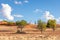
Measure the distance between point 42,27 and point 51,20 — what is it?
1900 centimetres

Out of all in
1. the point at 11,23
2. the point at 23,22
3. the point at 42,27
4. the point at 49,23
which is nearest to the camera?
the point at 42,27

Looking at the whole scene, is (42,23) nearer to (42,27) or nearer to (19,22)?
(42,27)

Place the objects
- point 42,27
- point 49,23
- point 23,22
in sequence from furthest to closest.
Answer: point 49,23
point 23,22
point 42,27

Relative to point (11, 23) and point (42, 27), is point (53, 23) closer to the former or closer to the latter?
point (42, 27)

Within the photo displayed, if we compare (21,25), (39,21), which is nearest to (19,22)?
(21,25)

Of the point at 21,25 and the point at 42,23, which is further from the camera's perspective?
the point at 21,25

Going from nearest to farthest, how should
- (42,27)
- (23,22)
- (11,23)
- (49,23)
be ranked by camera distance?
(42,27) < (23,22) < (49,23) < (11,23)

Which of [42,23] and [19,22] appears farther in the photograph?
[19,22]

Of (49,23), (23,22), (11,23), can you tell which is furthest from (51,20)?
(11,23)

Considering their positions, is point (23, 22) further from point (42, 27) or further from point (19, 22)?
point (42, 27)

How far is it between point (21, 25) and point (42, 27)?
15479mm

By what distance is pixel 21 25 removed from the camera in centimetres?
9481

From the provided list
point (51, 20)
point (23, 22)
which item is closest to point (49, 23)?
point (51, 20)

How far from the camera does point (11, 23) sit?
5886 inches
